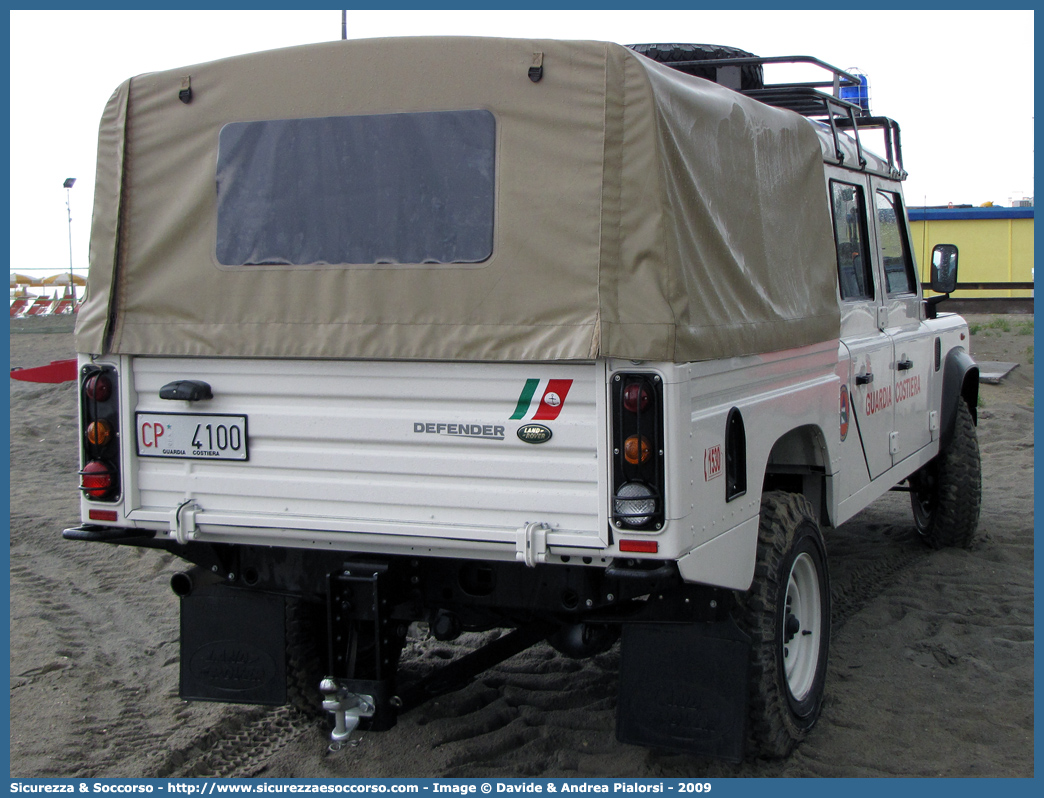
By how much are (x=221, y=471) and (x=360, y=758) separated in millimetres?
1256

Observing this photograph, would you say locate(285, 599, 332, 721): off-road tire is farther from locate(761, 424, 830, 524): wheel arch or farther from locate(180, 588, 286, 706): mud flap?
locate(761, 424, 830, 524): wheel arch

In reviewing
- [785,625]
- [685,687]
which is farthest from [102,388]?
[785,625]

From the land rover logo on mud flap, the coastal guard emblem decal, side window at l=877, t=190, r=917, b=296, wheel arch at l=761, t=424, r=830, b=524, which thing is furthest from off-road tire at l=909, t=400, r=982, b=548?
the land rover logo on mud flap

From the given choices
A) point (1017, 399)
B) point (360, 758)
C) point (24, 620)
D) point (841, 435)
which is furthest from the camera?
point (1017, 399)

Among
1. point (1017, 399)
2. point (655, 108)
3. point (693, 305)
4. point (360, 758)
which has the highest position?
point (655, 108)

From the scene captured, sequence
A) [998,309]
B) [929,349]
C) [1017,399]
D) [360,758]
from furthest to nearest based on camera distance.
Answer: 1. [998,309]
2. [1017,399]
3. [929,349]
4. [360,758]

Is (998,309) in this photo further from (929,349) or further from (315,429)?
(315,429)

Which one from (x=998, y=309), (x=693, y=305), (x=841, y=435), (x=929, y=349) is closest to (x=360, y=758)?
(x=693, y=305)

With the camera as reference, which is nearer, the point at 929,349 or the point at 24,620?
the point at 24,620

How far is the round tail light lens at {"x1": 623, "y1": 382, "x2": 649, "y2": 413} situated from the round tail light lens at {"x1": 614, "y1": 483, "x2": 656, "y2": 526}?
23 cm

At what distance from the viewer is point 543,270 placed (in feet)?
10.5

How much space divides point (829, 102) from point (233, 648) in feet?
11.7

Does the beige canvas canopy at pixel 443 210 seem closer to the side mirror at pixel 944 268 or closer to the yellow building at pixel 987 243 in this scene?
the side mirror at pixel 944 268

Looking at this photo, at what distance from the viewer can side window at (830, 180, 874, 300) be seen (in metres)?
4.80
